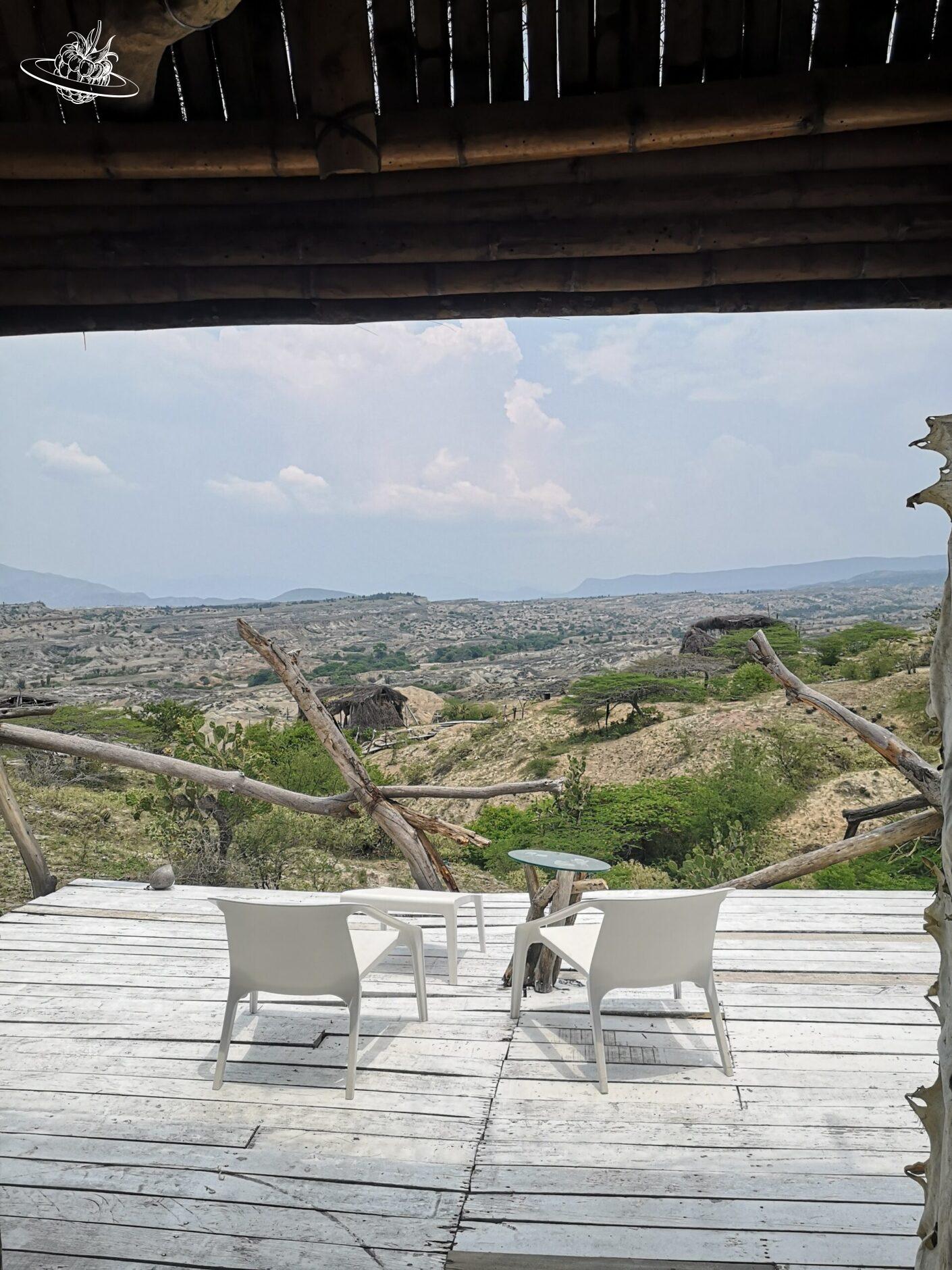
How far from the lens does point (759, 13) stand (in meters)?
1.95

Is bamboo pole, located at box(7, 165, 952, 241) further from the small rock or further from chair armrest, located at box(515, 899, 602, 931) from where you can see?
the small rock

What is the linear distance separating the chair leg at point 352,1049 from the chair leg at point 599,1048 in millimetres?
742

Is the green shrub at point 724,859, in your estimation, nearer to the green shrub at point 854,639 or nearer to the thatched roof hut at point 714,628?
the green shrub at point 854,639

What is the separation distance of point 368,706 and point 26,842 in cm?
648

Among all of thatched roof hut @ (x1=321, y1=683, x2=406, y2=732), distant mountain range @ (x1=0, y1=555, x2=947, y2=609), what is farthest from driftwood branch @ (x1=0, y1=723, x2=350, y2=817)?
thatched roof hut @ (x1=321, y1=683, x2=406, y2=732)

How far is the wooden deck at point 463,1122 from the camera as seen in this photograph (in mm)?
1992

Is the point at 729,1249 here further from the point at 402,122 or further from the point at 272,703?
the point at 272,703

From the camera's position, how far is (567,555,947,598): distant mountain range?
17312 millimetres

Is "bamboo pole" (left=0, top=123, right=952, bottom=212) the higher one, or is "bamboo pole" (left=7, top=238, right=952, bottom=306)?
"bamboo pole" (left=0, top=123, right=952, bottom=212)

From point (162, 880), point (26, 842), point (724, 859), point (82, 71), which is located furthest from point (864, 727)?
point (724, 859)

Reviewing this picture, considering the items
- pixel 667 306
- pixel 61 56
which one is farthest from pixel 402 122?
pixel 667 306

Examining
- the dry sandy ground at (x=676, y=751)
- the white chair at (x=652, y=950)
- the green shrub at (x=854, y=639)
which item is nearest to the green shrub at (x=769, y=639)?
the green shrub at (x=854, y=639)

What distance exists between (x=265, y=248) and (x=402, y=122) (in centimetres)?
51

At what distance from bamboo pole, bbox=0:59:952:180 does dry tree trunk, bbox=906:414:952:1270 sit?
144 centimetres
